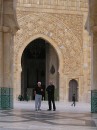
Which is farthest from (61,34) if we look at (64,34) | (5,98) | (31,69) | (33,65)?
(5,98)

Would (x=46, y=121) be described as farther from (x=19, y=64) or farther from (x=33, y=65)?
(x=33, y=65)

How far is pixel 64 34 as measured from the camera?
27312 millimetres

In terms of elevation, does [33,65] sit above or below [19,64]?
above

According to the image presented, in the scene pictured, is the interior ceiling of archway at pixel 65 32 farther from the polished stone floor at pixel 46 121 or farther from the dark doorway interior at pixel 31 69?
the polished stone floor at pixel 46 121

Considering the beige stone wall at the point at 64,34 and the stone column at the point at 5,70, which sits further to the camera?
the beige stone wall at the point at 64,34

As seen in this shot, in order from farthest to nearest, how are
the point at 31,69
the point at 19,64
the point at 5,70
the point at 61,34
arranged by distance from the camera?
the point at 31,69, the point at 61,34, the point at 19,64, the point at 5,70

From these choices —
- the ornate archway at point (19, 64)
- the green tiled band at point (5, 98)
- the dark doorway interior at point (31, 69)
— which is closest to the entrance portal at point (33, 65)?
the dark doorway interior at point (31, 69)

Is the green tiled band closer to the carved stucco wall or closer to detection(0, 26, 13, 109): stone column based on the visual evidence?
detection(0, 26, 13, 109): stone column

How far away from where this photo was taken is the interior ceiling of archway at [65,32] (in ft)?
88.6

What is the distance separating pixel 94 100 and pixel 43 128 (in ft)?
17.0

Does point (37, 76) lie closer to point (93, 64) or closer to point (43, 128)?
point (93, 64)

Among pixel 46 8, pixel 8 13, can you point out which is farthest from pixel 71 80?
pixel 8 13

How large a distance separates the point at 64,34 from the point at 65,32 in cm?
15

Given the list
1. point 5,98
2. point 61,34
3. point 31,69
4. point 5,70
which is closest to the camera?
point 5,98
